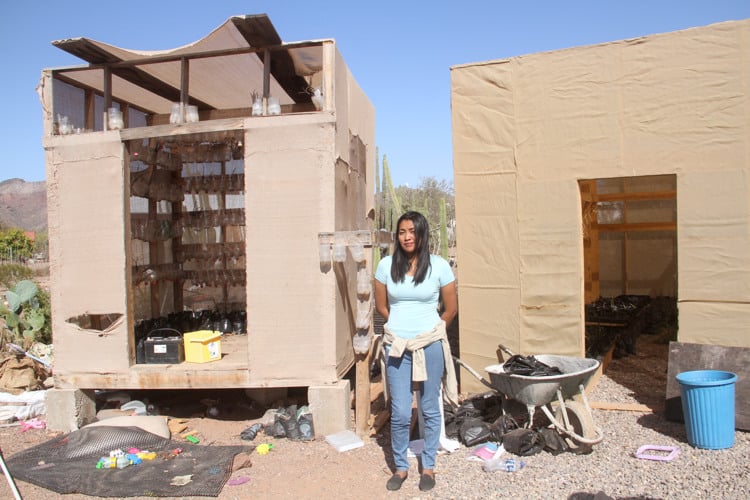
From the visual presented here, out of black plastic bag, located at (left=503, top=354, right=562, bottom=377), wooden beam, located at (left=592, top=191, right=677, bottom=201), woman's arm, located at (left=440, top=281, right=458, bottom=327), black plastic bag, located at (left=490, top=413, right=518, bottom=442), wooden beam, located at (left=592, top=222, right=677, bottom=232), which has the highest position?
wooden beam, located at (left=592, top=191, right=677, bottom=201)

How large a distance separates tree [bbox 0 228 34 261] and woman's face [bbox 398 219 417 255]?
102 ft

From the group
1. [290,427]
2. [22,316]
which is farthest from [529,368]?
[22,316]

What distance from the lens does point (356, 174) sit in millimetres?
7070

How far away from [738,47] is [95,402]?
7.60 metres

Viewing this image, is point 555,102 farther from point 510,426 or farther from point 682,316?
point 510,426

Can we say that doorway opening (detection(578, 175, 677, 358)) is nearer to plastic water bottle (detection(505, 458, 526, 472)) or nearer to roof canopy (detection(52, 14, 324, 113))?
plastic water bottle (detection(505, 458, 526, 472))

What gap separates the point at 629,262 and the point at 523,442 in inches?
294

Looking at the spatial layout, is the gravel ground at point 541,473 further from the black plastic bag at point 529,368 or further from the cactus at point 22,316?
the cactus at point 22,316

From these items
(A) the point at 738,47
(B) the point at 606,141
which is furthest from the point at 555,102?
(A) the point at 738,47

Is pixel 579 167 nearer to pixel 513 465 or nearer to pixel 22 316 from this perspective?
pixel 513 465

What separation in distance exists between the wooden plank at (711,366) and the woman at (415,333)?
257cm

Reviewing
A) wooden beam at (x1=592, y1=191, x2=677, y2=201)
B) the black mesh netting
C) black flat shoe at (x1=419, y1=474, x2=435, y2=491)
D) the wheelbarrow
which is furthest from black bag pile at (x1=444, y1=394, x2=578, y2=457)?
wooden beam at (x1=592, y1=191, x2=677, y2=201)

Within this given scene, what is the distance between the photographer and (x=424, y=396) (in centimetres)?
424

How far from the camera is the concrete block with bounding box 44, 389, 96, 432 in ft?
19.8
